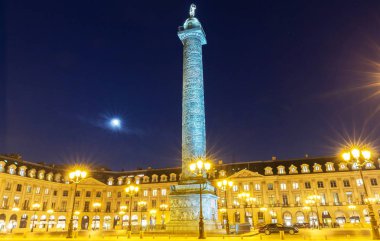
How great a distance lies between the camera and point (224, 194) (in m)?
54.9

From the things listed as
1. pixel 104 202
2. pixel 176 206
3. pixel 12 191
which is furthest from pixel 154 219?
pixel 176 206

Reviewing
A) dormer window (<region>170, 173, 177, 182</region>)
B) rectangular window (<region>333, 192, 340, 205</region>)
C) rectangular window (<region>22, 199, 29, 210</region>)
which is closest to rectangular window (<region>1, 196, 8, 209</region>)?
rectangular window (<region>22, 199, 29, 210</region>)

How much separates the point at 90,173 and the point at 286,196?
43974mm

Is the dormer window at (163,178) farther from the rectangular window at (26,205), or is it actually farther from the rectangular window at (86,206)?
the rectangular window at (26,205)

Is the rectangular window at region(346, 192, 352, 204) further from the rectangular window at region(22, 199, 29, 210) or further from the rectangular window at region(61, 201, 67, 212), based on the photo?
the rectangular window at region(22, 199, 29, 210)

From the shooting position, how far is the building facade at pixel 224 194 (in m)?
49.8

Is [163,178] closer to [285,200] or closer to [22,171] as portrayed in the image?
[285,200]

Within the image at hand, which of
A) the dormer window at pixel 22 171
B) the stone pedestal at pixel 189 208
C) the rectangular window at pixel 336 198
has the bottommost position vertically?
the stone pedestal at pixel 189 208

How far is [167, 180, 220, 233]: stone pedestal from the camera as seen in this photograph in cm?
2488

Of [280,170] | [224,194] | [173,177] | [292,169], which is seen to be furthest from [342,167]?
[173,177]

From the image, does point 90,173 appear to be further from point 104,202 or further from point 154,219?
point 154,219

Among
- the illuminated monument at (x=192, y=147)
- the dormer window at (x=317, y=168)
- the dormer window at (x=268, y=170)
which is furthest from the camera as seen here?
the dormer window at (x=268, y=170)

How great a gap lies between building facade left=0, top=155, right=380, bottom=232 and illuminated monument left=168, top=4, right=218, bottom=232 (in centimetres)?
2029

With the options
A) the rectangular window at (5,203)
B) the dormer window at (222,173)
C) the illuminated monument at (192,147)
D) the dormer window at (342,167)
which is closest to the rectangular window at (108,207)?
the rectangular window at (5,203)
